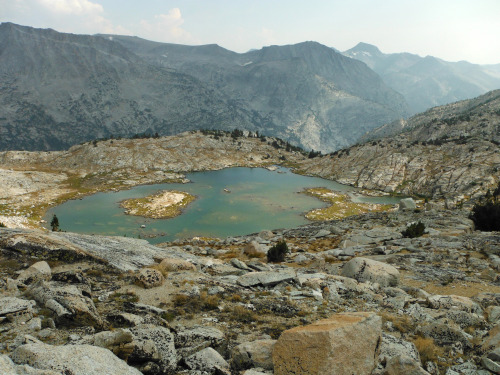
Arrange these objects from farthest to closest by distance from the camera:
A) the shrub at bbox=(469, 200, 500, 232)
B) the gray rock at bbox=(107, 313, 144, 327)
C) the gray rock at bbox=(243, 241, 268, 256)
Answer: the shrub at bbox=(469, 200, 500, 232) < the gray rock at bbox=(243, 241, 268, 256) < the gray rock at bbox=(107, 313, 144, 327)

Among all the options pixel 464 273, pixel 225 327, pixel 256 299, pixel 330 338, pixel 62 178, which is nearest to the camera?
pixel 330 338

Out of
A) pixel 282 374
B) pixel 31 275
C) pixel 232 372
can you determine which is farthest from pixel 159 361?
pixel 31 275

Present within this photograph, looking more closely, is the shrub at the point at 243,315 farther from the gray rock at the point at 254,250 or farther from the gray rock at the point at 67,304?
the gray rock at the point at 254,250

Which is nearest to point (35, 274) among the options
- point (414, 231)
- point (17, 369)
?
point (17, 369)

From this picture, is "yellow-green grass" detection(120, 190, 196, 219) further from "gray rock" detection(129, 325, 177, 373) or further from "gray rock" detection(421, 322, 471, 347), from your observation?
"gray rock" detection(421, 322, 471, 347)

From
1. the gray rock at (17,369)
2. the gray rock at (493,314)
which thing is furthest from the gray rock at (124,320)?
the gray rock at (493,314)

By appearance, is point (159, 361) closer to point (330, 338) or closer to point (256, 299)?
point (330, 338)

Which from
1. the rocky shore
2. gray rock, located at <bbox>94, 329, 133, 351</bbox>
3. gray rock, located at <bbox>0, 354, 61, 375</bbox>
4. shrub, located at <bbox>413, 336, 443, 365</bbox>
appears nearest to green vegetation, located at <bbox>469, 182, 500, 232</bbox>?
the rocky shore
